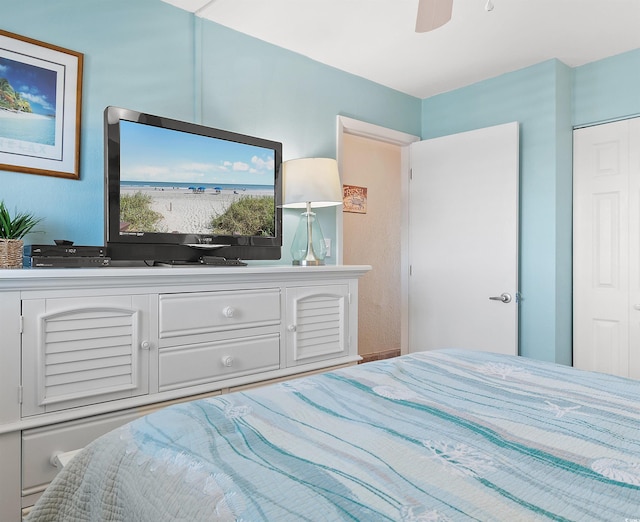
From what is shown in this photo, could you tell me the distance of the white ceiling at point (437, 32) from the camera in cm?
244

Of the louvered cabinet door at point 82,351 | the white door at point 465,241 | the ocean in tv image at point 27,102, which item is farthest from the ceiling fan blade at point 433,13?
the white door at point 465,241

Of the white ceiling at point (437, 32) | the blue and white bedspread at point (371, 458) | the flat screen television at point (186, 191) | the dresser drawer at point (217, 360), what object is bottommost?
the dresser drawer at point (217, 360)

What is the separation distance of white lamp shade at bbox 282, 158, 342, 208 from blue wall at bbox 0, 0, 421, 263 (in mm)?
258

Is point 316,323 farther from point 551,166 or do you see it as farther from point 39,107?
point 551,166

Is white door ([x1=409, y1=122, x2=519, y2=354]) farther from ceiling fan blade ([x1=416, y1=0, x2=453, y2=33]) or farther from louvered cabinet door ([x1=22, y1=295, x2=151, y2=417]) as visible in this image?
louvered cabinet door ([x1=22, y1=295, x2=151, y2=417])

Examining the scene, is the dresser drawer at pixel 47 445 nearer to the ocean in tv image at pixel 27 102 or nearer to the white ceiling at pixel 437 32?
the ocean in tv image at pixel 27 102

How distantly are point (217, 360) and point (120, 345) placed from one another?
44 cm

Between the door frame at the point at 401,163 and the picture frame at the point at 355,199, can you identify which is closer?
the door frame at the point at 401,163

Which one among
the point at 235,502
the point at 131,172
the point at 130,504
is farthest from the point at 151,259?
the point at 235,502

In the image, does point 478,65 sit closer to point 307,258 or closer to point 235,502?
point 307,258

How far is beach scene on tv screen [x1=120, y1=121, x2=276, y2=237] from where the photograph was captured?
2.10m

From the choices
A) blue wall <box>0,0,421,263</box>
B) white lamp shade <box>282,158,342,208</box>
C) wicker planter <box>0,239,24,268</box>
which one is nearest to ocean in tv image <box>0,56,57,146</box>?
blue wall <box>0,0,421,263</box>

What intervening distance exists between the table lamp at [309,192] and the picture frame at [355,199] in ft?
5.85

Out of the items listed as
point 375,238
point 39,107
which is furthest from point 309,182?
point 375,238
